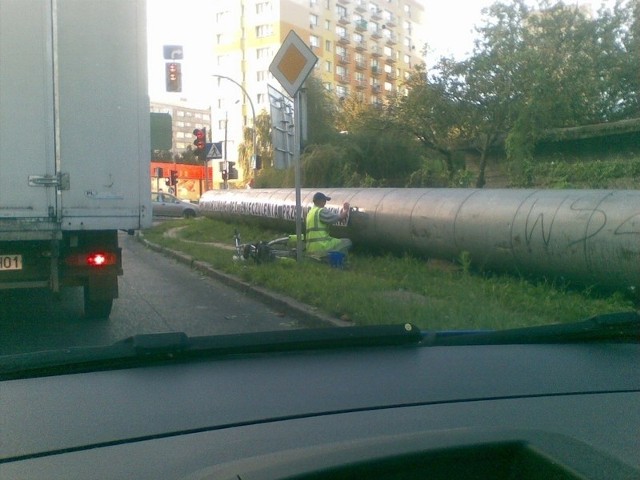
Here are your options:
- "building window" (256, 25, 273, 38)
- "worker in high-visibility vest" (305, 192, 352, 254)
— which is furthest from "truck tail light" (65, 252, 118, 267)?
"building window" (256, 25, 273, 38)

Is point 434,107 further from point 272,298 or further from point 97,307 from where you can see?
point 97,307

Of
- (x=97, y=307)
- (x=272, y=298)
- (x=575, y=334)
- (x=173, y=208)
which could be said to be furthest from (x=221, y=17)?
(x=575, y=334)

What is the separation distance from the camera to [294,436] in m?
2.05

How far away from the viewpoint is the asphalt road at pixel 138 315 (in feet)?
24.3

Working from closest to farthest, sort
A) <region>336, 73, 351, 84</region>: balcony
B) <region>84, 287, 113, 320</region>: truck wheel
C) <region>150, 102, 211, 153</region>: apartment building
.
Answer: <region>84, 287, 113, 320</region>: truck wheel < <region>336, 73, 351, 84</region>: balcony < <region>150, 102, 211, 153</region>: apartment building

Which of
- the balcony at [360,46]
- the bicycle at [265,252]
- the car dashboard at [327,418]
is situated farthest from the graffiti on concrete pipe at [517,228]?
the balcony at [360,46]

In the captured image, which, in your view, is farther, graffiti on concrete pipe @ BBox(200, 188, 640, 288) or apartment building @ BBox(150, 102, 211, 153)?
apartment building @ BBox(150, 102, 211, 153)

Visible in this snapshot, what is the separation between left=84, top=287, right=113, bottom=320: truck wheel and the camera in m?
7.99

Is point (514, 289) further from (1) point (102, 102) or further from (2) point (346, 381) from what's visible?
(2) point (346, 381)

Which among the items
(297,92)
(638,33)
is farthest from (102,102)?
(638,33)

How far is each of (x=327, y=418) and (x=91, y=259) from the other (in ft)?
19.6

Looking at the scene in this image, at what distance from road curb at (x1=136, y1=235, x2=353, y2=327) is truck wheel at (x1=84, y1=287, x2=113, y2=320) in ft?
6.78

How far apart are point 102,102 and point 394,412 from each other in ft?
19.0

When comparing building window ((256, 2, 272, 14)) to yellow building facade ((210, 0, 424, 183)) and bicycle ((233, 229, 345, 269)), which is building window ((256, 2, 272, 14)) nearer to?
yellow building facade ((210, 0, 424, 183))
